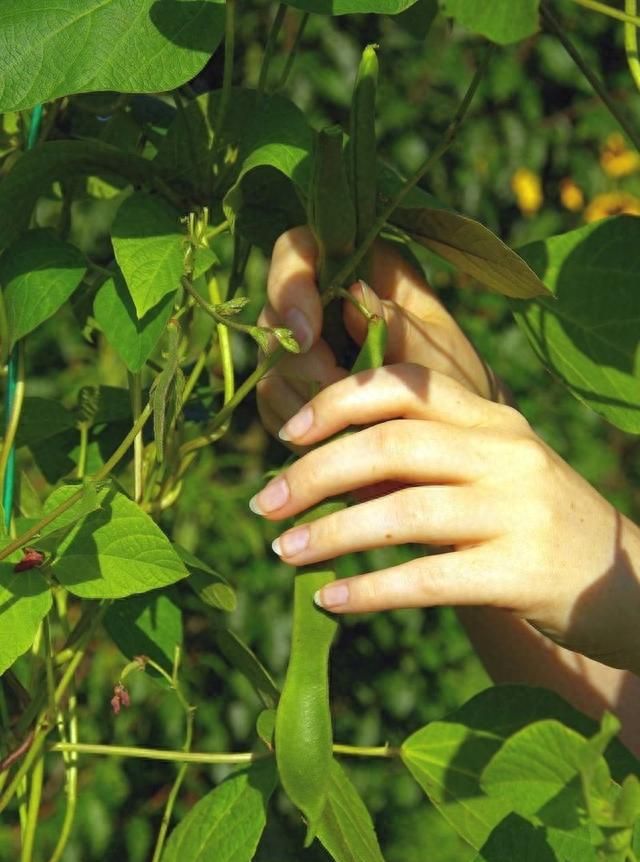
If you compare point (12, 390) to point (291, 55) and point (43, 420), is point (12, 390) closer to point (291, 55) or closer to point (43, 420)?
point (43, 420)

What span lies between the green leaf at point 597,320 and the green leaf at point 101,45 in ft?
1.05

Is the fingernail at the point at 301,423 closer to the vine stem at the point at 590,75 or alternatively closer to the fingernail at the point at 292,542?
the fingernail at the point at 292,542

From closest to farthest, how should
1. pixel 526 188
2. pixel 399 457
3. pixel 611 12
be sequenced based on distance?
1. pixel 611 12
2. pixel 399 457
3. pixel 526 188

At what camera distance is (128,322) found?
0.86 metres

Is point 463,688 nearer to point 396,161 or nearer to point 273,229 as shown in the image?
point 396,161

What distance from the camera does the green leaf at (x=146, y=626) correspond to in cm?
102

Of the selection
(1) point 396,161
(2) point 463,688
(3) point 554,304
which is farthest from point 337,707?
(3) point 554,304

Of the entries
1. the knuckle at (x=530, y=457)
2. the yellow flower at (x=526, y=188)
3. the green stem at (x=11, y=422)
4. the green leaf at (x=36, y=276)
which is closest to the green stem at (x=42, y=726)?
the green stem at (x=11, y=422)

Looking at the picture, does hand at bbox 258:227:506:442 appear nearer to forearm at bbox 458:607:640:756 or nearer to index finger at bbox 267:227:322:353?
index finger at bbox 267:227:322:353

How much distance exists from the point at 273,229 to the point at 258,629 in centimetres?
154

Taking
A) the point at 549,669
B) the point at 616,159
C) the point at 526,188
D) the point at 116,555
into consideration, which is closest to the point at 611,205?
the point at 616,159

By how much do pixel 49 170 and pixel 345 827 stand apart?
0.49 meters

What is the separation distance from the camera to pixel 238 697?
241cm

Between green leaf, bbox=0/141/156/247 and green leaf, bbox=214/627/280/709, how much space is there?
33cm
